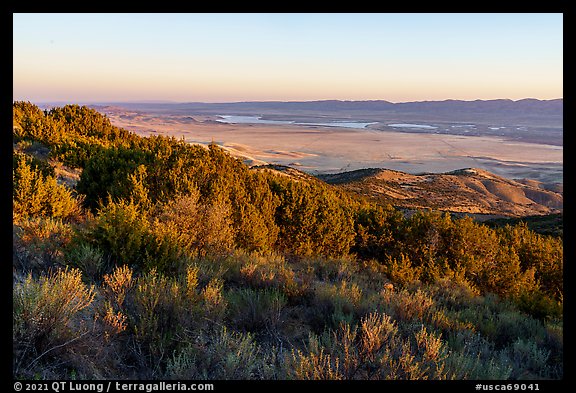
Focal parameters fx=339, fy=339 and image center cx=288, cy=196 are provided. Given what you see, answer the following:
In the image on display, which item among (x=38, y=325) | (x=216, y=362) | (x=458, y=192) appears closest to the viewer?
(x=38, y=325)

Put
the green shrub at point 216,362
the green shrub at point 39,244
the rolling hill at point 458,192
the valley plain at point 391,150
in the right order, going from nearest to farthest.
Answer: the green shrub at point 216,362, the green shrub at point 39,244, the rolling hill at point 458,192, the valley plain at point 391,150

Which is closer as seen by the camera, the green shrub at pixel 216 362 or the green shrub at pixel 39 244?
the green shrub at pixel 216 362

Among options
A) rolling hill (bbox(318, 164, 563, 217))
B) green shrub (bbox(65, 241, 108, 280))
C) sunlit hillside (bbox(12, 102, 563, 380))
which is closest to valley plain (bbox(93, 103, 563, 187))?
rolling hill (bbox(318, 164, 563, 217))

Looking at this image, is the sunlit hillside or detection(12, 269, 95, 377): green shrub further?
the sunlit hillside

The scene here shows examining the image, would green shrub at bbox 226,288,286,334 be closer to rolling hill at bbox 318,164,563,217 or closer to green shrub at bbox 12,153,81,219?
green shrub at bbox 12,153,81,219

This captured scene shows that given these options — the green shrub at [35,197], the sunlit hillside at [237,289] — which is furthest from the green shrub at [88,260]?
the green shrub at [35,197]

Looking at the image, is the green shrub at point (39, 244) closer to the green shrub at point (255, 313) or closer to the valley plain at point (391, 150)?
the green shrub at point (255, 313)

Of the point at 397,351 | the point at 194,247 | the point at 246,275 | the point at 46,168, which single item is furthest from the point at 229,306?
the point at 46,168

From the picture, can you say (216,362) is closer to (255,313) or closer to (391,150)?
(255,313)

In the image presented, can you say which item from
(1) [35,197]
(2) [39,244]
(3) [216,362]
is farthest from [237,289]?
(1) [35,197]
